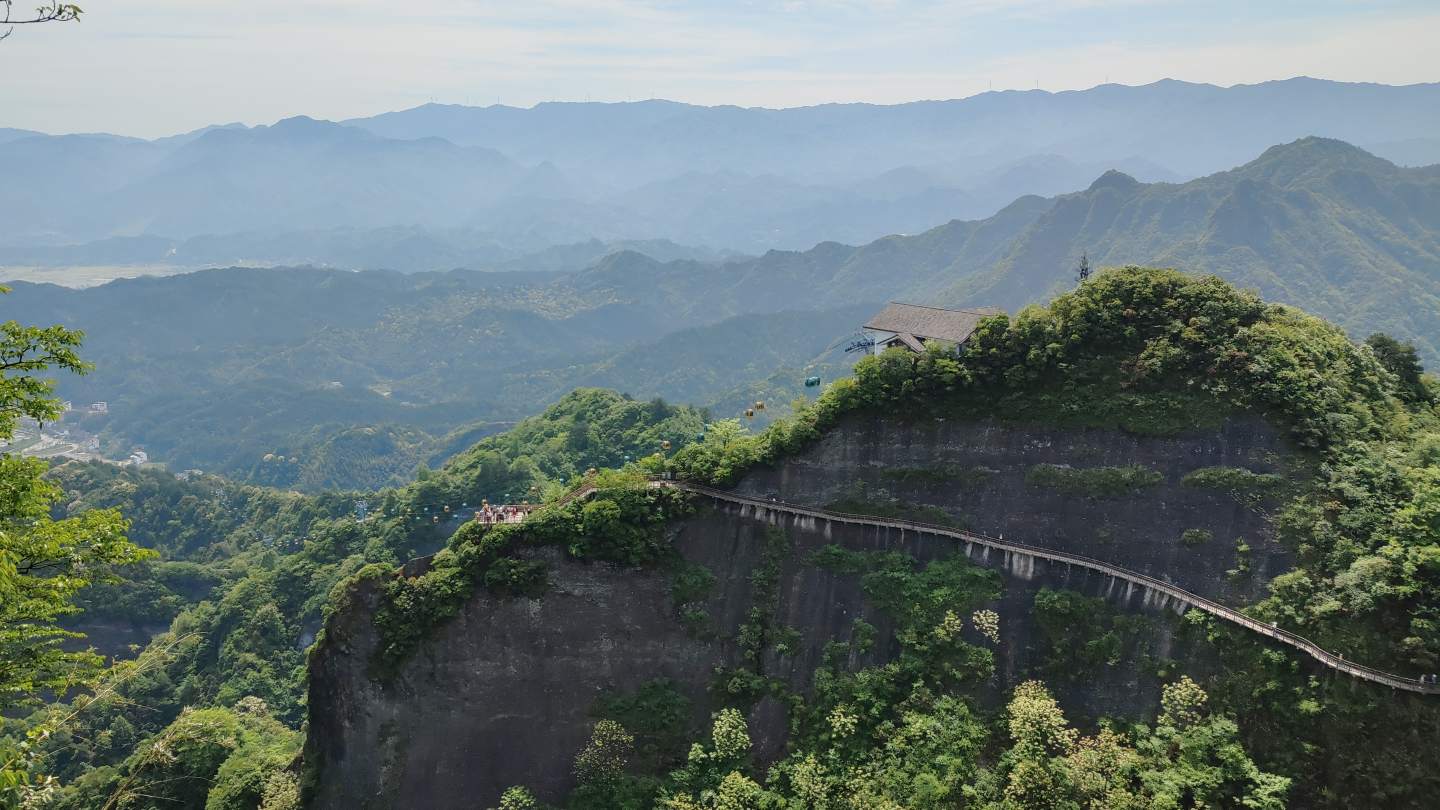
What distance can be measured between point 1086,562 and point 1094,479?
3830 mm

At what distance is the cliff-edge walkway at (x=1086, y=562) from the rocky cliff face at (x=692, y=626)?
1.74 ft

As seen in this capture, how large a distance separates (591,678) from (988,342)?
24836 millimetres

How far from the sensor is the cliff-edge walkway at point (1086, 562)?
1310 inches

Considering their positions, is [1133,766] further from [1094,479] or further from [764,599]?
[764,599]

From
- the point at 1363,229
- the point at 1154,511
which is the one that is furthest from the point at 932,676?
the point at 1363,229

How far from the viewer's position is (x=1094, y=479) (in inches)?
1645

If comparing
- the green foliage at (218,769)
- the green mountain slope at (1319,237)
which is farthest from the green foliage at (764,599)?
the green mountain slope at (1319,237)

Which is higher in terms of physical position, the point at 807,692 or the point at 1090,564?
the point at 1090,564

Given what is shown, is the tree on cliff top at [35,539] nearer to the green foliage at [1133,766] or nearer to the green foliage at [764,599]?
the green foliage at [764,599]

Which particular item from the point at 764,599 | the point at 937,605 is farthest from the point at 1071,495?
the point at 764,599

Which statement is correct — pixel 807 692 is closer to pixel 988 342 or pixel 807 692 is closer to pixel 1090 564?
pixel 1090 564

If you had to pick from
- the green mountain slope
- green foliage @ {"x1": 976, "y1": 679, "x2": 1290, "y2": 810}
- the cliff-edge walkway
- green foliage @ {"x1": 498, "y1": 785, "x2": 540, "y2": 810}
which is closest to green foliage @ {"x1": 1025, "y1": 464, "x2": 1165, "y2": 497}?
the cliff-edge walkway

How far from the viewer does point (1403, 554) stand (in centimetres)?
3447

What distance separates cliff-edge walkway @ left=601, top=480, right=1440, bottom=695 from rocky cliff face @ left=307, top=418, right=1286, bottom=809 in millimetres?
530
